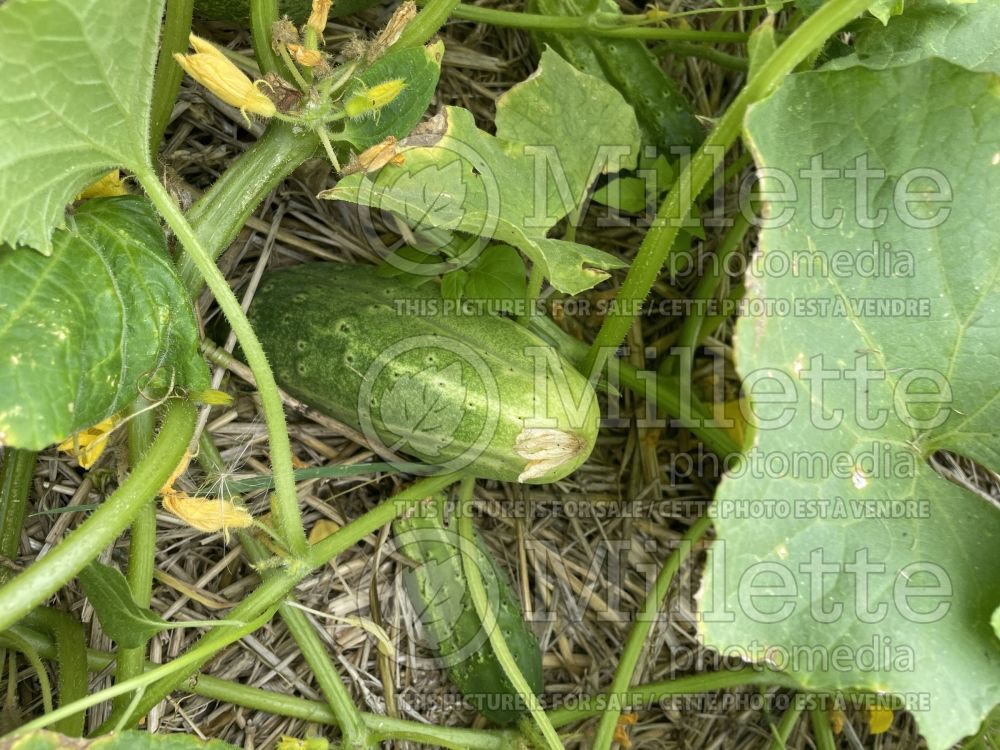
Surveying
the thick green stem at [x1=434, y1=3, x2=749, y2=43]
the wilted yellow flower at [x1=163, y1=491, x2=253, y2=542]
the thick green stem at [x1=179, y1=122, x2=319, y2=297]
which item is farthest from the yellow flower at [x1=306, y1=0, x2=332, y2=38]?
the wilted yellow flower at [x1=163, y1=491, x2=253, y2=542]

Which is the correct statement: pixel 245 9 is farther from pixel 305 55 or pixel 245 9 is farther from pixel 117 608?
pixel 117 608

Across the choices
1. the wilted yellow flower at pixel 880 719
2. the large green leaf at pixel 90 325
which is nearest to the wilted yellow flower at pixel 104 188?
the large green leaf at pixel 90 325

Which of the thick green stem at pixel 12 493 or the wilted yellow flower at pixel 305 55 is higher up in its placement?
the wilted yellow flower at pixel 305 55

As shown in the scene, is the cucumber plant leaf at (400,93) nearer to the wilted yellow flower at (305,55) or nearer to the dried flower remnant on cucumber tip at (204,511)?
the wilted yellow flower at (305,55)

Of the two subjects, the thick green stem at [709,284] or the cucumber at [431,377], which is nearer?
the cucumber at [431,377]

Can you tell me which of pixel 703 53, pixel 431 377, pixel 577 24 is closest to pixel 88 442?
pixel 431 377

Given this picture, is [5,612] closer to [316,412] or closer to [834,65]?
[316,412]

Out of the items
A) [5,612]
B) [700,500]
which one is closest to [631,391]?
[700,500]
